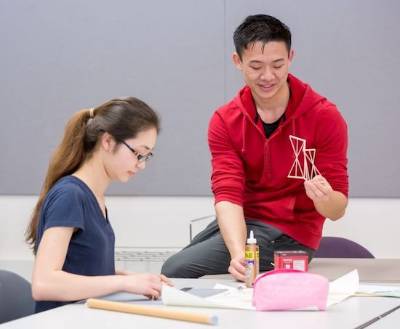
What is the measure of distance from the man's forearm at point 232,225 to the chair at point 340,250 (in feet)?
2.04

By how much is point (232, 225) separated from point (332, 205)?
0.38m

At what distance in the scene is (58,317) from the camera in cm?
184

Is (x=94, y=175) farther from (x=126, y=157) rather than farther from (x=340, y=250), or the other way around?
(x=340, y=250)

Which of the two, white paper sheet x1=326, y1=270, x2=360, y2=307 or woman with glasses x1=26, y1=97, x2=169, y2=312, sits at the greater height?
woman with glasses x1=26, y1=97, x2=169, y2=312

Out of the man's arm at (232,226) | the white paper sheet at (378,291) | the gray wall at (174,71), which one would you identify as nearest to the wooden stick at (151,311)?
the white paper sheet at (378,291)

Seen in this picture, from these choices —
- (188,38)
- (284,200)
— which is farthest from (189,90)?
(284,200)

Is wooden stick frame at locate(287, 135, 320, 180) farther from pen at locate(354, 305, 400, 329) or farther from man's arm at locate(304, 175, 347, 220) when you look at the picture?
pen at locate(354, 305, 400, 329)

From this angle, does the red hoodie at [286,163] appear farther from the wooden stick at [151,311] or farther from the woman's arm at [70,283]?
the wooden stick at [151,311]

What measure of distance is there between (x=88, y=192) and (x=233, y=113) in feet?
3.42

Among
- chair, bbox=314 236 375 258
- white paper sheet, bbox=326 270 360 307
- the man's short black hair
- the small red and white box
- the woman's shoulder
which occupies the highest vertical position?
the man's short black hair

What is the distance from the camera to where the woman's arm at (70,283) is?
6.73 feet

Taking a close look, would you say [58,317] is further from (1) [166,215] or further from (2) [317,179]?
(1) [166,215]

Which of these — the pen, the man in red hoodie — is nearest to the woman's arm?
the pen

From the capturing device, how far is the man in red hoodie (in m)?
2.96
